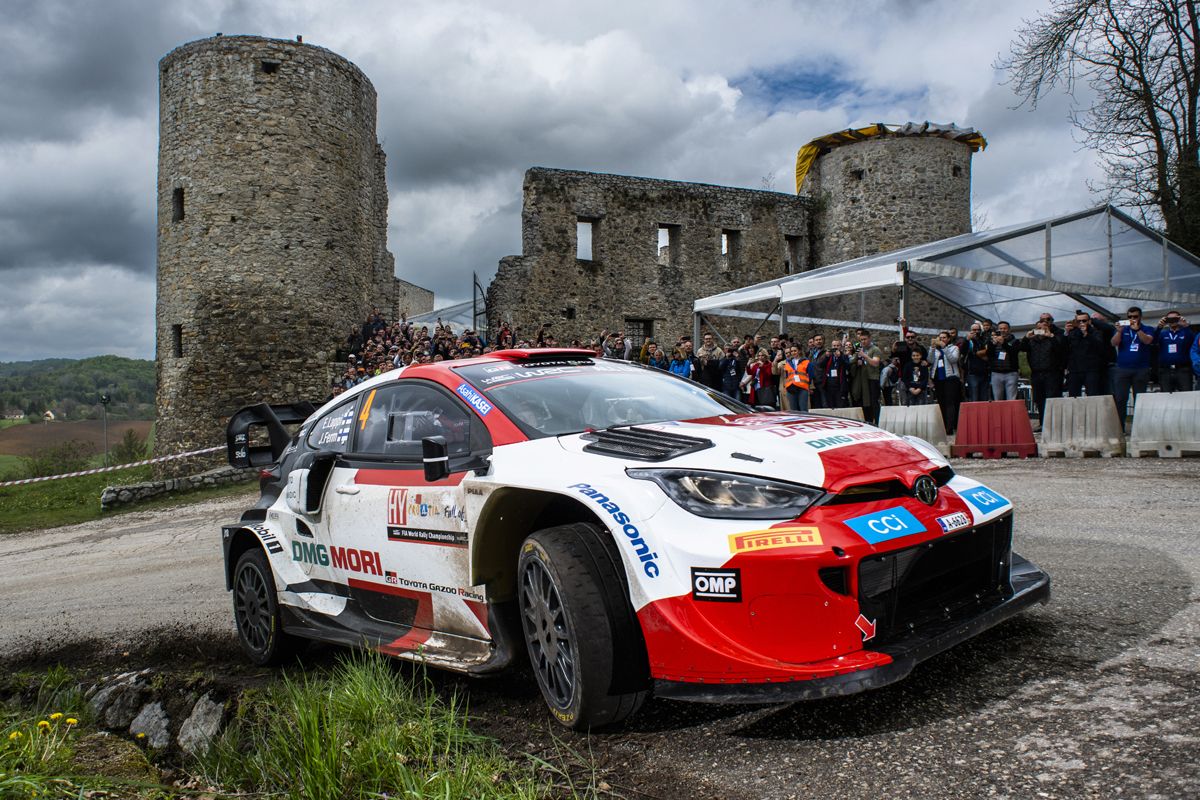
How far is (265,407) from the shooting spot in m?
6.05

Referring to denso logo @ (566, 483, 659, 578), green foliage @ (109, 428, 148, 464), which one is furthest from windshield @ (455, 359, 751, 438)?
green foliage @ (109, 428, 148, 464)

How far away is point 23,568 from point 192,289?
16132 mm

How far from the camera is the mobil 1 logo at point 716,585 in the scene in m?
3.14

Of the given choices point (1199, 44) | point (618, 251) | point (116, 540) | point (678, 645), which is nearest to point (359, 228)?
point (618, 251)

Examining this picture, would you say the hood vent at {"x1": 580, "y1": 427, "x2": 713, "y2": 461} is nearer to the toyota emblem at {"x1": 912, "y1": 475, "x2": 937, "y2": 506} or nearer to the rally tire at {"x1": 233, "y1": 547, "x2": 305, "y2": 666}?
the toyota emblem at {"x1": 912, "y1": 475, "x2": 937, "y2": 506}

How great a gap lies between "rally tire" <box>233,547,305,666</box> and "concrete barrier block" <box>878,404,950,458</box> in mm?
10362

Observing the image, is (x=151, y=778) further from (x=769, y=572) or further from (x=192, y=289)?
(x=192, y=289)

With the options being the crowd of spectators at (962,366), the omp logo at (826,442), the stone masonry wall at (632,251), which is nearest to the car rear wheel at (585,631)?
the omp logo at (826,442)

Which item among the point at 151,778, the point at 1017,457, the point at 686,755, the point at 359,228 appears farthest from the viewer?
the point at 359,228

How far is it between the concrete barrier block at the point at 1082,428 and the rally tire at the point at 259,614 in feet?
36.1

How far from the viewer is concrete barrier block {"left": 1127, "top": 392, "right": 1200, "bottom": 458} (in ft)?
37.5

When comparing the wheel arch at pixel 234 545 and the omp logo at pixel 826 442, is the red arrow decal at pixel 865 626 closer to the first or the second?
the omp logo at pixel 826 442

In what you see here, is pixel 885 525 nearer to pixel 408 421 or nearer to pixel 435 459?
pixel 435 459

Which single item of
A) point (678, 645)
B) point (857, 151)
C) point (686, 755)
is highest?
point (857, 151)
